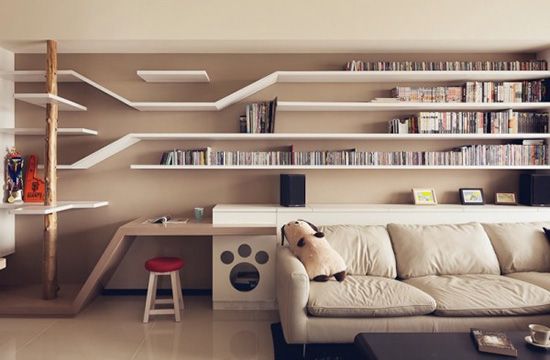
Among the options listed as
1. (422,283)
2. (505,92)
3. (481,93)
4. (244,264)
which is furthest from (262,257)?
(505,92)

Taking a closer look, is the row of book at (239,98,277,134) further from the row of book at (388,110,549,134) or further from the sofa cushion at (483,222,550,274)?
the sofa cushion at (483,222,550,274)

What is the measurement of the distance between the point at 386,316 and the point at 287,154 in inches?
67.5

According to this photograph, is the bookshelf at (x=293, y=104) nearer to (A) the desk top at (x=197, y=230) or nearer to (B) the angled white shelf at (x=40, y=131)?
(B) the angled white shelf at (x=40, y=131)

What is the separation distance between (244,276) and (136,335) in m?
0.97

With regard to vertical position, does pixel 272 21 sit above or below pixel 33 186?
above

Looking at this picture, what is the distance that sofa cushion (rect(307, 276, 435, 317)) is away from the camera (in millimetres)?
2438

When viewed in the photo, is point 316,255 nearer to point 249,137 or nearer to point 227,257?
point 227,257

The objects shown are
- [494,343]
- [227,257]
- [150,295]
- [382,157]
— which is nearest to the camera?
Result: [494,343]

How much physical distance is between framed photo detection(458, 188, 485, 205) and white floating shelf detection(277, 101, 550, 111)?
78cm

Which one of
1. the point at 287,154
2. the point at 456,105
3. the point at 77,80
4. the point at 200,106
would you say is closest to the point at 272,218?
the point at 287,154

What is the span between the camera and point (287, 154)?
3676mm

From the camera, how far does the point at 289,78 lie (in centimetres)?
373

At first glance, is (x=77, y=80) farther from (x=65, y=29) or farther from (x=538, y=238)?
(x=538, y=238)

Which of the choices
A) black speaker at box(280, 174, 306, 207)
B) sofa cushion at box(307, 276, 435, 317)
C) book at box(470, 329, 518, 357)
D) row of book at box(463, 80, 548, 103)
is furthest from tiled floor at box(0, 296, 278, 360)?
row of book at box(463, 80, 548, 103)
